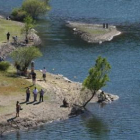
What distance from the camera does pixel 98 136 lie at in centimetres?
7350

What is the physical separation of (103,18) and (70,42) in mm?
29815

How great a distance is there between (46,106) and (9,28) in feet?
162

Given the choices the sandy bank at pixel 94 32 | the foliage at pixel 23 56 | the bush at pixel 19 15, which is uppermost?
the bush at pixel 19 15

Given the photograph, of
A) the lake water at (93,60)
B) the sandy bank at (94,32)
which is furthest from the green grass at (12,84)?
the sandy bank at (94,32)

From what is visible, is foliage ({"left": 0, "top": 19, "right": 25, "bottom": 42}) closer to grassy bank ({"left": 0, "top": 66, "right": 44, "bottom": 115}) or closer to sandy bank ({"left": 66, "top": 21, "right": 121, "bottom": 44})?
sandy bank ({"left": 66, "top": 21, "right": 121, "bottom": 44})

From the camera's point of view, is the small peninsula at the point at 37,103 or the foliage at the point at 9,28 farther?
the foliage at the point at 9,28

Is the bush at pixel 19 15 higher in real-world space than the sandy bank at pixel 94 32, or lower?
higher

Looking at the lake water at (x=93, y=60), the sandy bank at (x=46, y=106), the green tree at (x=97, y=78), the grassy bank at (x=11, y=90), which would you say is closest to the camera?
the lake water at (x=93, y=60)

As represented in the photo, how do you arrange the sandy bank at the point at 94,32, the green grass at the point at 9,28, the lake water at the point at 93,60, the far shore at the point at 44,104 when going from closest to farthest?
the lake water at the point at 93,60 < the far shore at the point at 44,104 < the green grass at the point at 9,28 < the sandy bank at the point at 94,32

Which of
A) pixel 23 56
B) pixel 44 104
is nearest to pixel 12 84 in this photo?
pixel 44 104

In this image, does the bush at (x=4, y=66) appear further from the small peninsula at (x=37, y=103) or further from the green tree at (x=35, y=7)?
the green tree at (x=35, y=7)

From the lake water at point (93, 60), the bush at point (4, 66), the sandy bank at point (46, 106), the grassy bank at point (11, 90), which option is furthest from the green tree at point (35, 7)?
the sandy bank at point (46, 106)

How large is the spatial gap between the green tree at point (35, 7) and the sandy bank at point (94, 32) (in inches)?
386

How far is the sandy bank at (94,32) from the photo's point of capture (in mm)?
126875
